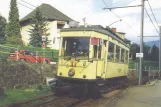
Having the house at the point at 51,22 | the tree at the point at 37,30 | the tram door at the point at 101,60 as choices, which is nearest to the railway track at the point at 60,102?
the tram door at the point at 101,60

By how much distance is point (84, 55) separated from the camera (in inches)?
627

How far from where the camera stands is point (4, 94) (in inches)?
610

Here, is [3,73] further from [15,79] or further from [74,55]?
[74,55]

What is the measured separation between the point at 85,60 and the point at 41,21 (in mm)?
37079

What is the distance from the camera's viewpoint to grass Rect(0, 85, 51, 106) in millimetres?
14647

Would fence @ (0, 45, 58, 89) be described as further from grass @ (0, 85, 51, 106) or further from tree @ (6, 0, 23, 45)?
tree @ (6, 0, 23, 45)

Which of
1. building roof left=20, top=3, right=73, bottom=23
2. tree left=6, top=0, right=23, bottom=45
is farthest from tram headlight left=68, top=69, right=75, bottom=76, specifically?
building roof left=20, top=3, right=73, bottom=23

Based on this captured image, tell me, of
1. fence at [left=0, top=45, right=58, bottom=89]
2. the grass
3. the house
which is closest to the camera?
the grass

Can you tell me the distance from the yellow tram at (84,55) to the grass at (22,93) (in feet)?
6.03

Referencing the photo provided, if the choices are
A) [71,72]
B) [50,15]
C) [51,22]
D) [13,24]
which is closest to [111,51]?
[71,72]

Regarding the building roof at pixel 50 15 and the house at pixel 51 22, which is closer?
the house at pixel 51 22

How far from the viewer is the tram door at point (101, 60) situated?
52.6ft

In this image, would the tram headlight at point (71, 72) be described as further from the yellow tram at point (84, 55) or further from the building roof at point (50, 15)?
the building roof at point (50, 15)

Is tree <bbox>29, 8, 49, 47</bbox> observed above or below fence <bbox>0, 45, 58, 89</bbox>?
above
